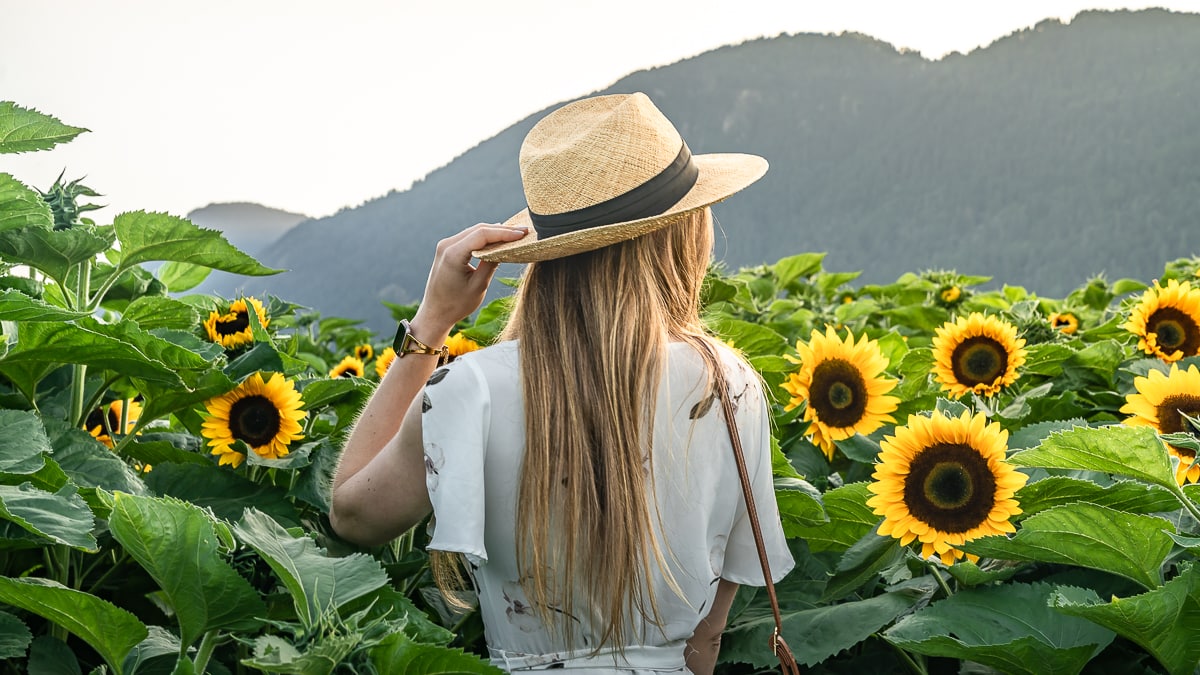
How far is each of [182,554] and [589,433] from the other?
57cm

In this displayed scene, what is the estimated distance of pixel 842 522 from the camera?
1.82 m

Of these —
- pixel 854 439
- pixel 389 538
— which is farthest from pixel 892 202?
pixel 389 538

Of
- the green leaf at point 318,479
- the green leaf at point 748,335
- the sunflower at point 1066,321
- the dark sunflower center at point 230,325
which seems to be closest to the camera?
the green leaf at point 318,479

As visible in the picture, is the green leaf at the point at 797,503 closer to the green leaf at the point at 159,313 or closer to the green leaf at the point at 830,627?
the green leaf at the point at 830,627

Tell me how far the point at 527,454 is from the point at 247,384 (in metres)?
0.66

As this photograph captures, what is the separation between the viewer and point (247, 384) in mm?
1881

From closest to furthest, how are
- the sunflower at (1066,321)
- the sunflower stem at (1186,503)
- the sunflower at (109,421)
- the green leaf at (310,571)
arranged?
the green leaf at (310,571) < the sunflower stem at (1186,503) < the sunflower at (109,421) < the sunflower at (1066,321)

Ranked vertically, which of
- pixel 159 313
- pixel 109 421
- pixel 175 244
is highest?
pixel 175 244

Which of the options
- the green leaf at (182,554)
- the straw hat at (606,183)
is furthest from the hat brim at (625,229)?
the green leaf at (182,554)

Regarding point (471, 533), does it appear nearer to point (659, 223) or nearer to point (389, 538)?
point (389, 538)

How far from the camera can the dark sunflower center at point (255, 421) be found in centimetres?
184

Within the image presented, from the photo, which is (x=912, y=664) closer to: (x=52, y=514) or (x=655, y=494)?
(x=655, y=494)

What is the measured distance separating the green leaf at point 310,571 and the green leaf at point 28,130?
82cm

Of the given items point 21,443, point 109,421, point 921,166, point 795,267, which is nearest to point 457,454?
point 21,443
